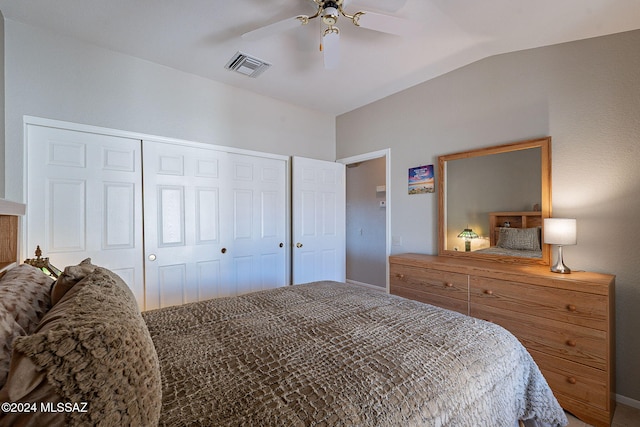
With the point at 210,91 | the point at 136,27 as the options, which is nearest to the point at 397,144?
the point at 210,91

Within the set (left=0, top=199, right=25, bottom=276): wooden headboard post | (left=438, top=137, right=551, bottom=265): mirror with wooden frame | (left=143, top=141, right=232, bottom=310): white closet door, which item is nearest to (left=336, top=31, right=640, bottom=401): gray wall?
(left=438, top=137, right=551, bottom=265): mirror with wooden frame

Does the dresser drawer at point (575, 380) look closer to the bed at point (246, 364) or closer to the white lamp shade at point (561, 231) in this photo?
the bed at point (246, 364)

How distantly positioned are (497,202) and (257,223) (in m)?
2.49

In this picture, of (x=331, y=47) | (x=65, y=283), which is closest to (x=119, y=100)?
(x=331, y=47)

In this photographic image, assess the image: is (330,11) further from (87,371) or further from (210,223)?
(210,223)

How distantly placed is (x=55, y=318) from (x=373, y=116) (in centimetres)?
351

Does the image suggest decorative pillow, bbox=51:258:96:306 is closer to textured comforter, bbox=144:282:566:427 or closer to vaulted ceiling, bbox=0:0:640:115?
textured comforter, bbox=144:282:566:427

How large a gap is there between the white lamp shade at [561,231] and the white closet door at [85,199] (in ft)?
11.1

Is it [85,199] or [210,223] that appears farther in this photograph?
[210,223]

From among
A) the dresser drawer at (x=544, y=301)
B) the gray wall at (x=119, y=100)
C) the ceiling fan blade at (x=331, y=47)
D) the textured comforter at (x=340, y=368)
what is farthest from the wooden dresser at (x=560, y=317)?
the gray wall at (x=119, y=100)

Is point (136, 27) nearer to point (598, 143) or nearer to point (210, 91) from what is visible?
point (210, 91)

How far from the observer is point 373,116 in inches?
138

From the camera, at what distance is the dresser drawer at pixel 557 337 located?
5.39 ft

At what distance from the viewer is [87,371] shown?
0.50 m
